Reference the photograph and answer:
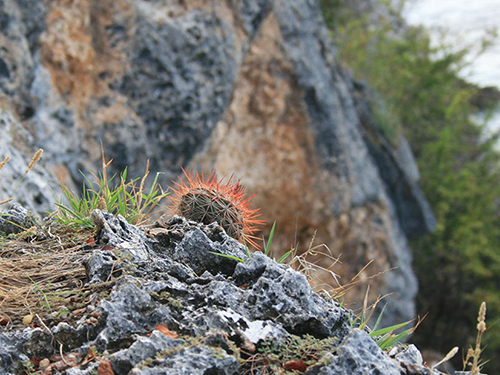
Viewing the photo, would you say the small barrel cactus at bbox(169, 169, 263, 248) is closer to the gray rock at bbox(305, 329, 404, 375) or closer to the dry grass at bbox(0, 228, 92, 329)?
the dry grass at bbox(0, 228, 92, 329)

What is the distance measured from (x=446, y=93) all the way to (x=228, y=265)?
47.1ft

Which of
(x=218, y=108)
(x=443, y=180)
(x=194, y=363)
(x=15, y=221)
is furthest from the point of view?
(x=443, y=180)

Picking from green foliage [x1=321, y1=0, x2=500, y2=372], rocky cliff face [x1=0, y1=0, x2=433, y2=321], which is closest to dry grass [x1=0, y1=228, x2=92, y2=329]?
rocky cliff face [x1=0, y1=0, x2=433, y2=321]

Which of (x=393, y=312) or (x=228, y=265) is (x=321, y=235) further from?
(x=228, y=265)

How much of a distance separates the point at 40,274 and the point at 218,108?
529 cm

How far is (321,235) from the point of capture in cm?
961

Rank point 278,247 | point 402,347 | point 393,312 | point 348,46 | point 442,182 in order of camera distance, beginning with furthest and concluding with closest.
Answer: point 442,182 < point 348,46 < point 393,312 < point 278,247 < point 402,347

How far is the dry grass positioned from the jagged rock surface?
12 cm

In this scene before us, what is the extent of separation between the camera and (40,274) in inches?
101

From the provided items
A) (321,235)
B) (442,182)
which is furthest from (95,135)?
(442,182)

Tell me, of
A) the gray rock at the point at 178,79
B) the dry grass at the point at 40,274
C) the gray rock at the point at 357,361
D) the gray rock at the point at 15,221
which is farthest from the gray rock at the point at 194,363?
the gray rock at the point at 178,79

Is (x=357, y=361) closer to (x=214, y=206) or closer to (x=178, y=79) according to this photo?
(x=214, y=206)

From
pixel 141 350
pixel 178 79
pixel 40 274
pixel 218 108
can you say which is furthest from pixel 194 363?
pixel 218 108

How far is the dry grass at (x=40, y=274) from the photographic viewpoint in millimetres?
2342
